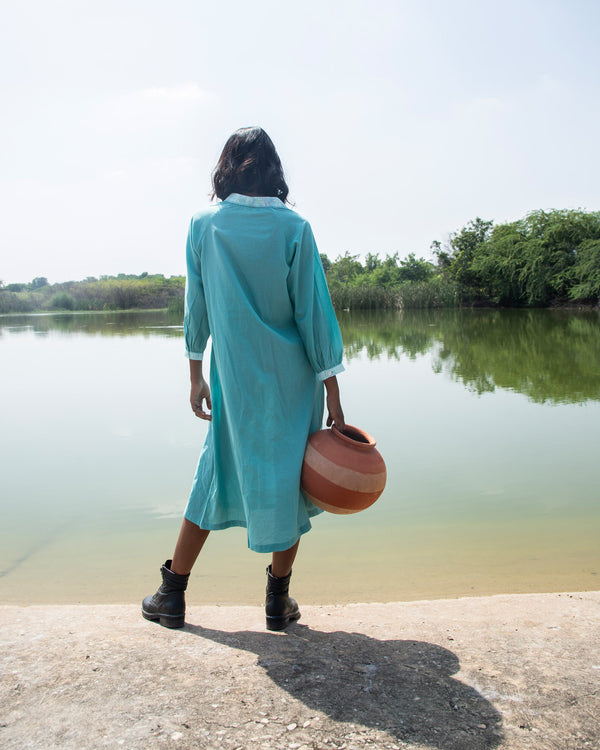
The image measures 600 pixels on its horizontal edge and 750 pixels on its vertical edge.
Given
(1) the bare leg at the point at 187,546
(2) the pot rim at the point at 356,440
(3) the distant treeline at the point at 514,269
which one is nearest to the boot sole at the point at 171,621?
(1) the bare leg at the point at 187,546

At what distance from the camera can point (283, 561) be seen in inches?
76.2

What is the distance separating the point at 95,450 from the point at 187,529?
3627 millimetres

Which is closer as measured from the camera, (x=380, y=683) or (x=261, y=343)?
(x=380, y=683)

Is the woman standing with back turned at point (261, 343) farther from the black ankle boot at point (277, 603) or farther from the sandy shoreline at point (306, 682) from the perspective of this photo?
the sandy shoreline at point (306, 682)

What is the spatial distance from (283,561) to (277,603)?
0.15 metres

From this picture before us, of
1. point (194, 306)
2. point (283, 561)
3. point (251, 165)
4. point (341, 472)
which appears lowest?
point (283, 561)

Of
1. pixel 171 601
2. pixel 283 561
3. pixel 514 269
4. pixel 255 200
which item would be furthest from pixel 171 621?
pixel 514 269

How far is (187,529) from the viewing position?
195 cm

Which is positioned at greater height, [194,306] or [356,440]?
[194,306]

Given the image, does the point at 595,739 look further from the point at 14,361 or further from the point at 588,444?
the point at 14,361

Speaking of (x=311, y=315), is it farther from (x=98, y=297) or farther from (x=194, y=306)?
(x=98, y=297)

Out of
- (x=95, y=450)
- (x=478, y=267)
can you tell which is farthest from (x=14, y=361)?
(x=478, y=267)

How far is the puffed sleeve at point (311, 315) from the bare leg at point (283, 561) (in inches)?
21.3

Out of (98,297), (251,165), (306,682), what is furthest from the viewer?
(98,297)
